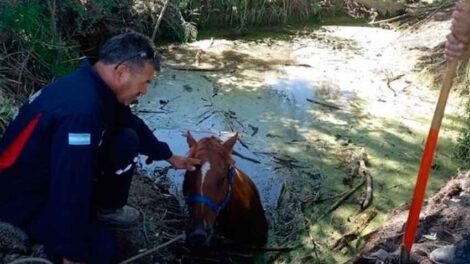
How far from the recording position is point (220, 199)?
3953 mm

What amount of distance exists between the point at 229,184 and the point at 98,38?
4541mm

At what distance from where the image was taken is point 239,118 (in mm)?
7047

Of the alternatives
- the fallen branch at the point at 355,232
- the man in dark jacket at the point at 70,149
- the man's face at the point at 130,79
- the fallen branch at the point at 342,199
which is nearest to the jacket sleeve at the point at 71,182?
the man in dark jacket at the point at 70,149

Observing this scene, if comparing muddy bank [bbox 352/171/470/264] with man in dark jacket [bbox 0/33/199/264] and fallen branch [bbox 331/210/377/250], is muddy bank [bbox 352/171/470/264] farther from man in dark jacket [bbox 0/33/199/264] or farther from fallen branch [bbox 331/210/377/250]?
man in dark jacket [bbox 0/33/199/264]

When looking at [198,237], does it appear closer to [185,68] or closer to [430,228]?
[430,228]

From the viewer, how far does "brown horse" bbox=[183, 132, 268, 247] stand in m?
3.73

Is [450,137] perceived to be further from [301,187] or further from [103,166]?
[103,166]

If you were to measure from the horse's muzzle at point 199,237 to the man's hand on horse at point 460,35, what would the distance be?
1806 mm

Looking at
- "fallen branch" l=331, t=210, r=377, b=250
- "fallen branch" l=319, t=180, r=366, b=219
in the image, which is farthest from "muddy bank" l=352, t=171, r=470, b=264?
"fallen branch" l=319, t=180, r=366, b=219

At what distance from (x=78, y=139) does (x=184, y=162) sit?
1264 mm

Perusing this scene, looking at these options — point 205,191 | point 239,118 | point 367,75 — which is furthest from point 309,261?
point 367,75

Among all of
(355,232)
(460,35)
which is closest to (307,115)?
(355,232)

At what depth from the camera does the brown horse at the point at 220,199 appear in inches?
147

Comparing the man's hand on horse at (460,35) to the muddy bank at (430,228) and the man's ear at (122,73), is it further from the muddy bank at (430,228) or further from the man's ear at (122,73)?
the man's ear at (122,73)
